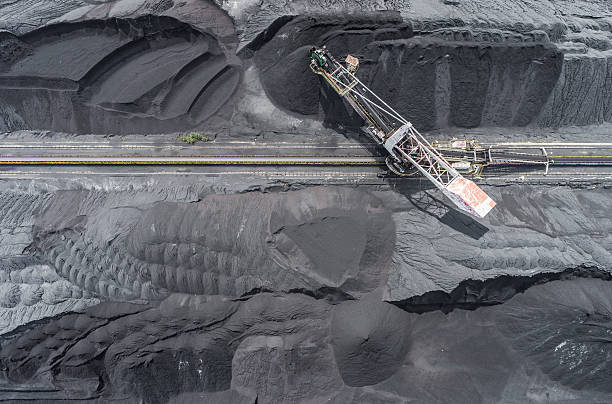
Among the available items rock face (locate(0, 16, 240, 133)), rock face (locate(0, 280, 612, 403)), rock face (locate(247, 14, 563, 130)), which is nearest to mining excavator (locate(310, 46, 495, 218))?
rock face (locate(247, 14, 563, 130))

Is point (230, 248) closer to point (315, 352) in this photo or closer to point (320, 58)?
point (315, 352)

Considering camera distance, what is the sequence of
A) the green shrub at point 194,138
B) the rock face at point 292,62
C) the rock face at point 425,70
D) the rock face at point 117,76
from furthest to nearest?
1. the rock face at point 117,76
2. the green shrub at point 194,138
3. the rock face at point 292,62
4. the rock face at point 425,70

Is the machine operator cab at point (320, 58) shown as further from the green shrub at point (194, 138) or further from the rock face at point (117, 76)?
the green shrub at point (194, 138)

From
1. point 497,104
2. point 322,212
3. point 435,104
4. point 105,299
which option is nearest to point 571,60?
point 497,104

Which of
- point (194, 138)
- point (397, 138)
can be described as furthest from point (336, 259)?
point (194, 138)

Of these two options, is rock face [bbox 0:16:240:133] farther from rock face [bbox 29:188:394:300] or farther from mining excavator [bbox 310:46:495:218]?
rock face [bbox 29:188:394:300]

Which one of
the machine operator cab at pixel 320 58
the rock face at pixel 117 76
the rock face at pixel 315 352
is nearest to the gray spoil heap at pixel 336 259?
the rock face at pixel 315 352

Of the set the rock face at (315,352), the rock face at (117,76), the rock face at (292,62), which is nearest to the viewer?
the rock face at (315,352)
